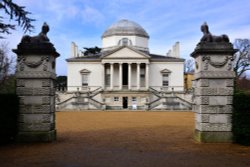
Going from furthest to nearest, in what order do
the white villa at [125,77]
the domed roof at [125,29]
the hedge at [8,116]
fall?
the domed roof at [125,29]
the white villa at [125,77]
the hedge at [8,116]

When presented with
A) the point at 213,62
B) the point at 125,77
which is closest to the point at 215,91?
the point at 213,62

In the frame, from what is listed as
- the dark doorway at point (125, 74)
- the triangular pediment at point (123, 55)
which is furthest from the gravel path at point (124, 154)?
the dark doorway at point (125, 74)

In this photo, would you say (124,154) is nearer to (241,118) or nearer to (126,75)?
(241,118)

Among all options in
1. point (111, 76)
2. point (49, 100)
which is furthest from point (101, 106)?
point (49, 100)

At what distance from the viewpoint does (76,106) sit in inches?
2128

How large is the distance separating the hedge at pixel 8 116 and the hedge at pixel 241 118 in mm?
8826

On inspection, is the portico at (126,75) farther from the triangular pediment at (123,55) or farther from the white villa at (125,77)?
the triangular pediment at (123,55)

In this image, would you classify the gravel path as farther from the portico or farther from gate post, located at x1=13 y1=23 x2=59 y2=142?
the portico

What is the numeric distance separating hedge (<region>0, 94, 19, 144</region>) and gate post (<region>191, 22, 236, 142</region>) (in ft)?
24.7

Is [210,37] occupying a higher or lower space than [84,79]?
higher

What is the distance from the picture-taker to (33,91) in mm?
14156

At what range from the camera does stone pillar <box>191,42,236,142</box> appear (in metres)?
13.9

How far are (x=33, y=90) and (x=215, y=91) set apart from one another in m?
7.49

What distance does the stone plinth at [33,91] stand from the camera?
14117 mm
